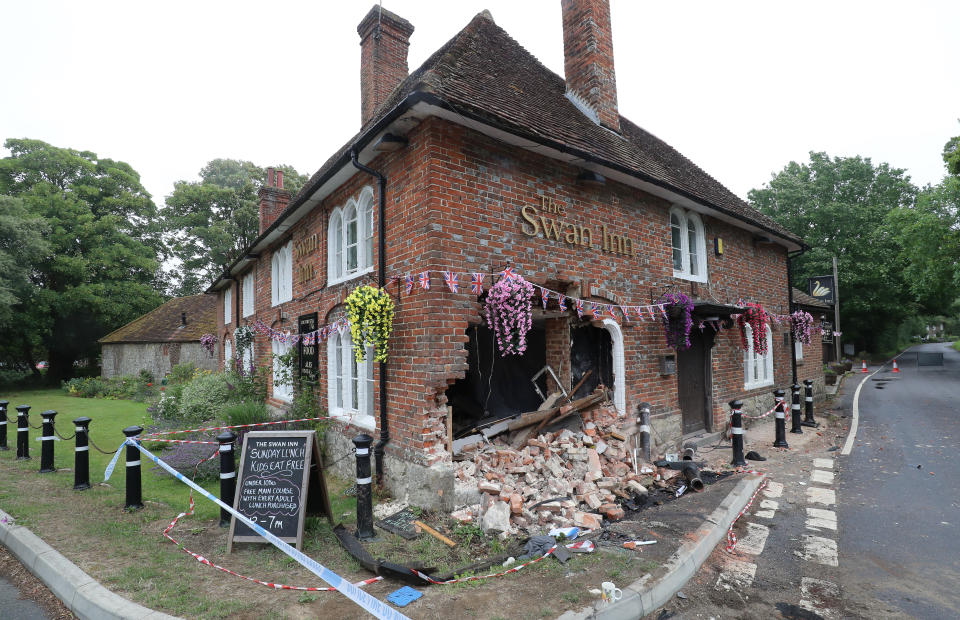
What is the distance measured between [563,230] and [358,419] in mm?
4675

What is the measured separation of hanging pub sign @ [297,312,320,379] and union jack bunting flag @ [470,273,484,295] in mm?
4457

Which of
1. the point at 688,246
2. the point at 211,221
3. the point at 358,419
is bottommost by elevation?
the point at 358,419

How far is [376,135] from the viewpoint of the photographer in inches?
258

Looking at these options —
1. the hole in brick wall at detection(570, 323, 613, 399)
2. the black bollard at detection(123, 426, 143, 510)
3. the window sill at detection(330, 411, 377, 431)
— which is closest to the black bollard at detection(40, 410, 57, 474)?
the black bollard at detection(123, 426, 143, 510)

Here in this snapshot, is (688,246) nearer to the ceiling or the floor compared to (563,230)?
nearer to the ceiling

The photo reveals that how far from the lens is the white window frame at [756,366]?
40.0 feet

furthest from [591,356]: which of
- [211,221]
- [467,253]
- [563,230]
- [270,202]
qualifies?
[211,221]

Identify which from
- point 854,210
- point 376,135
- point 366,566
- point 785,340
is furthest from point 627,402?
point 854,210

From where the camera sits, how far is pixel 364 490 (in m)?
5.17

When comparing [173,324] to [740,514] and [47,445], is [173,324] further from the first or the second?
[740,514]

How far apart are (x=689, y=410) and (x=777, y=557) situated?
219 inches

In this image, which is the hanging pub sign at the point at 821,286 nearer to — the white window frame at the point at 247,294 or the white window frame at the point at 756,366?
the white window frame at the point at 756,366

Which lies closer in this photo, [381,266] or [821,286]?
[381,266]

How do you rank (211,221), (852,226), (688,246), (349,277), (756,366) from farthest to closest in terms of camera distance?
1. (211,221)
2. (852,226)
3. (756,366)
4. (688,246)
5. (349,277)
